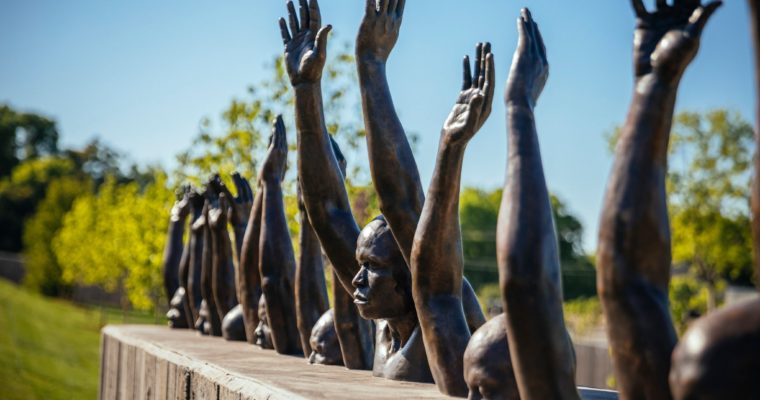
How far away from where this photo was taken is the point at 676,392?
2707 mm

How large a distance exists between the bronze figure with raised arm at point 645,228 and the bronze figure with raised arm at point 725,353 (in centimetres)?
49

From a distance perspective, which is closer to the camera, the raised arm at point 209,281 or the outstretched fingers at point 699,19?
the outstretched fingers at point 699,19

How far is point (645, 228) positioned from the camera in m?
3.24

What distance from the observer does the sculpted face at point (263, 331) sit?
7879 millimetres

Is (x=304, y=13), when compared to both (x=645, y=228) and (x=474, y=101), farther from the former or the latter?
(x=645, y=228)

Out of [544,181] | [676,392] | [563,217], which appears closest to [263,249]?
[544,181]

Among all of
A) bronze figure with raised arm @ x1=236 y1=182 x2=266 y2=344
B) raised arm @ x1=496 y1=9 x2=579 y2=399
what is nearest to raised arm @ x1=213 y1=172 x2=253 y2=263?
bronze figure with raised arm @ x1=236 y1=182 x2=266 y2=344

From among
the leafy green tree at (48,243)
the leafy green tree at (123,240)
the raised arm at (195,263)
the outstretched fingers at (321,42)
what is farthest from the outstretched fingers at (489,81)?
the leafy green tree at (48,243)

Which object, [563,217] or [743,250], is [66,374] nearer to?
[743,250]

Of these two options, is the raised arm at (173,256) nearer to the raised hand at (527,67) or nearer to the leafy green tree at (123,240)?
the leafy green tree at (123,240)

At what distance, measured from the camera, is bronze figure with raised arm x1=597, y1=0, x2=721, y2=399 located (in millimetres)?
3180

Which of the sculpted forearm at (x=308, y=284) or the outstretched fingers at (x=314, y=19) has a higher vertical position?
the outstretched fingers at (x=314, y=19)

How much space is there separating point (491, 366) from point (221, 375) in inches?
79.3

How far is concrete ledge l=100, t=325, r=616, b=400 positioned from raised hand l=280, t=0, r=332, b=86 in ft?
6.04
